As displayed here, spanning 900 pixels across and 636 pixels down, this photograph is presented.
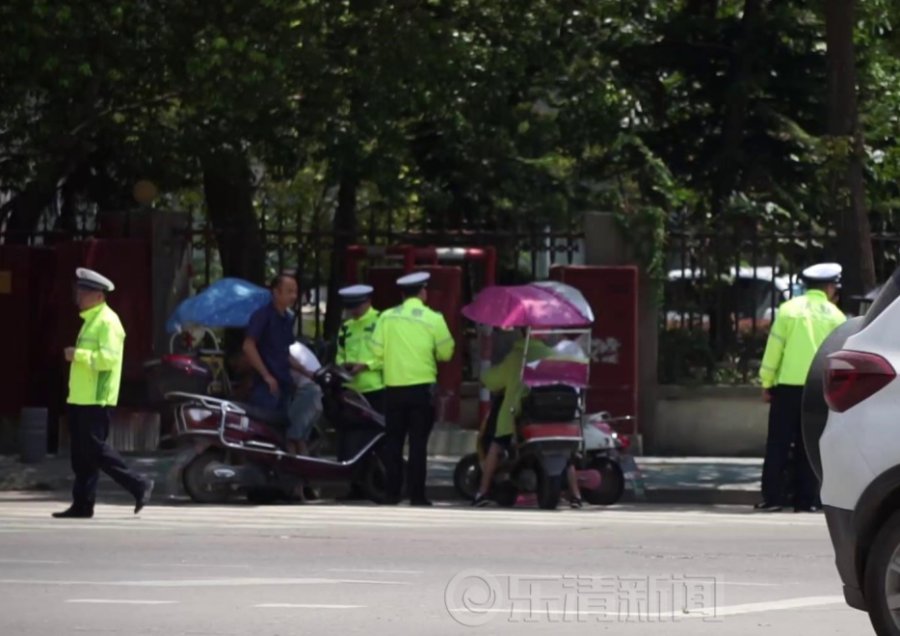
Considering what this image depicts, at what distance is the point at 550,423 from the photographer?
45.7ft

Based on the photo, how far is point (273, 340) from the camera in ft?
47.6

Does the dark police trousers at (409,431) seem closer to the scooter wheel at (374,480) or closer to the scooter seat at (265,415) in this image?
the scooter wheel at (374,480)

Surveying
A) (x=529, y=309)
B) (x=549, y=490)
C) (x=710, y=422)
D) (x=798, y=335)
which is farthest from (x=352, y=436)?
(x=710, y=422)

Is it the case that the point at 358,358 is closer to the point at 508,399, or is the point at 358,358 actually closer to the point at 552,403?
the point at 508,399

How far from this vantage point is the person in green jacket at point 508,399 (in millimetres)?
14102

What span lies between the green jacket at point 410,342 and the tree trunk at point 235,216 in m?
4.15

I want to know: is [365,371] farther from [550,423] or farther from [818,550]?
[818,550]

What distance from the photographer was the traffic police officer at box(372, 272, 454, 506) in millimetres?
14094

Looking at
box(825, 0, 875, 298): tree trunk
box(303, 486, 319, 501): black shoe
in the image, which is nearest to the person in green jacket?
box(303, 486, 319, 501): black shoe

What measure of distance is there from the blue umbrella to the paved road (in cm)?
243

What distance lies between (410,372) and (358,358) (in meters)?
0.59

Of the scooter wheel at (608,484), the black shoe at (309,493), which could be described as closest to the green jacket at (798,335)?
the scooter wheel at (608,484)

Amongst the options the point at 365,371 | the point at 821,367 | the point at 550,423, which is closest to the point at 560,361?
the point at 550,423

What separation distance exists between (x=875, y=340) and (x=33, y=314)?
482 inches
